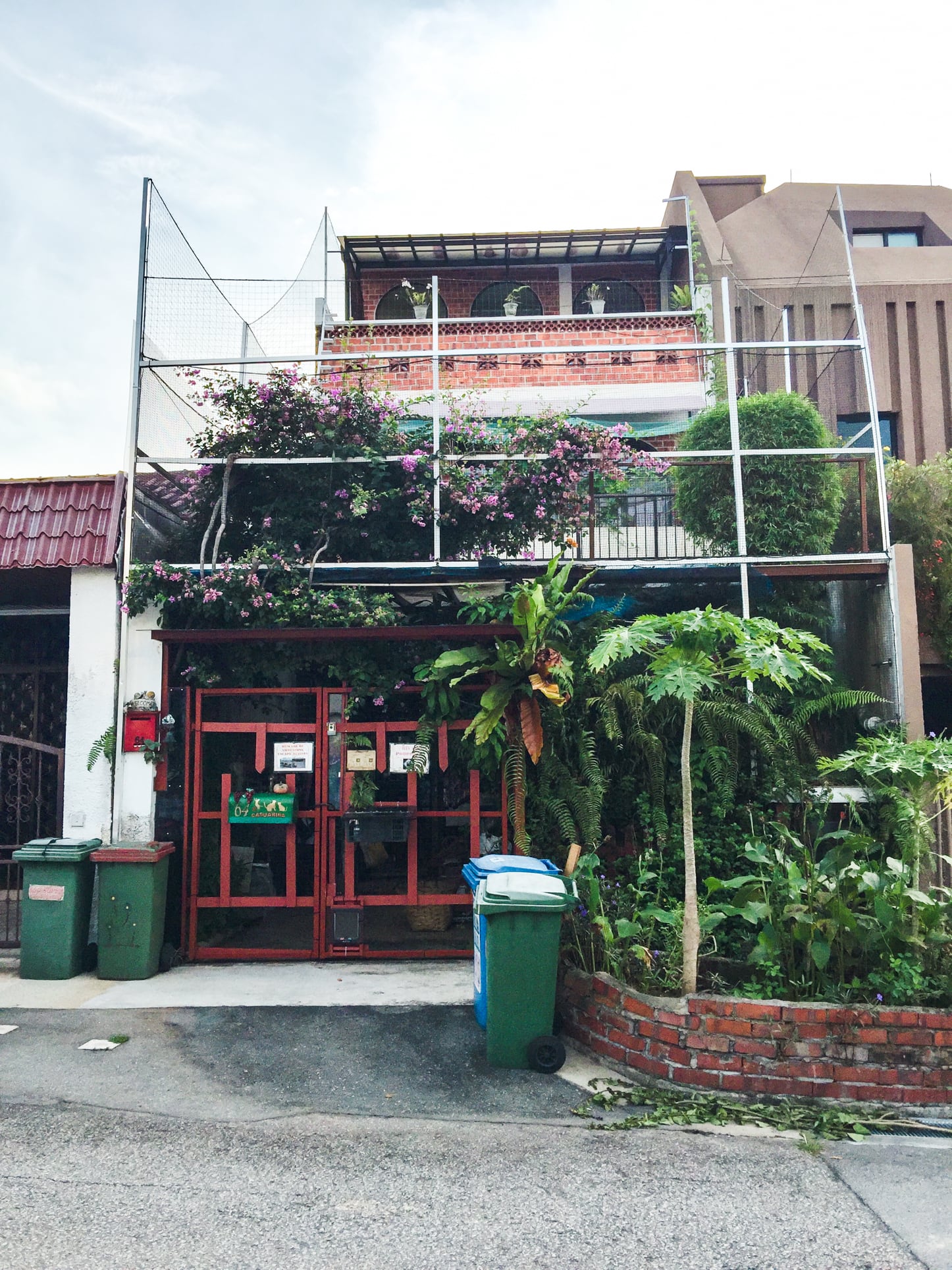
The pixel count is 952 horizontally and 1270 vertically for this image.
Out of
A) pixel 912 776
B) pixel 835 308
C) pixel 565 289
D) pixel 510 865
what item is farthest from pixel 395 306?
pixel 912 776

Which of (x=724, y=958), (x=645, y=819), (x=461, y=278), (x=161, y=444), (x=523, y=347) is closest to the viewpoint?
(x=724, y=958)

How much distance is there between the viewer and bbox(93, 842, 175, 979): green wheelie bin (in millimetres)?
7004

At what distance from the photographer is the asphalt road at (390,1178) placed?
3.55m

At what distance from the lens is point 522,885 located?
545cm

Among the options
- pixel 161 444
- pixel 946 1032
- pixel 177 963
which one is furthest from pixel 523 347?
pixel 946 1032

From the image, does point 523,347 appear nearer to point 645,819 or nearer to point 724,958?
point 645,819

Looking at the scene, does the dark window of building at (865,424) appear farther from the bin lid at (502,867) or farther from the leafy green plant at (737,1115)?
the leafy green plant at (737,1115)

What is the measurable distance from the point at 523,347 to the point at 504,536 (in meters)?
6.25

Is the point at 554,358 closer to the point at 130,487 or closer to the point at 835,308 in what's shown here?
the point at 835,308

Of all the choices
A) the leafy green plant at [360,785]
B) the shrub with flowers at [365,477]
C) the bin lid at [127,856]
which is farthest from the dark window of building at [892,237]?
the bin lid at [127,856]

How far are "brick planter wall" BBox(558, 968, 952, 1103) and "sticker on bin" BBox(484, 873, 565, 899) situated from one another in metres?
0.92

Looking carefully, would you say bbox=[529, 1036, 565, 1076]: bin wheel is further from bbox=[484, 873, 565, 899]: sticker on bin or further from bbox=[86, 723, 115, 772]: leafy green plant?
bbox=[86, 723, 115, 772]: leafy green plant

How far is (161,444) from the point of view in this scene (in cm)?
859

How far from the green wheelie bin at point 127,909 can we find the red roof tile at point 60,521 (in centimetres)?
245
